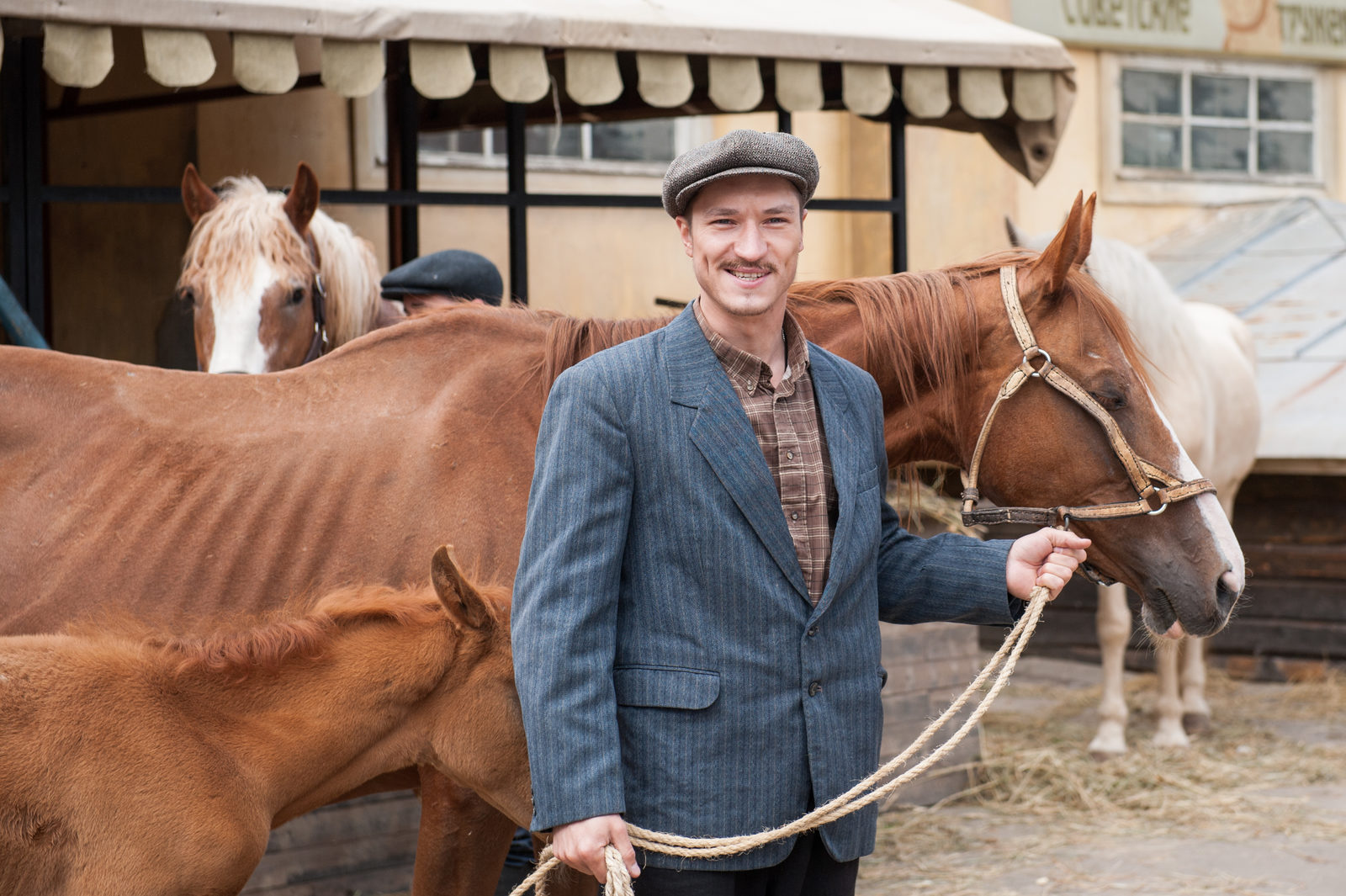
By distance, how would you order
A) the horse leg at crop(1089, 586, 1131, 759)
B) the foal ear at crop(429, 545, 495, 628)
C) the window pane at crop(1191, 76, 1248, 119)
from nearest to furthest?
Answer: the foal ear at crop(429, 545, 495, 628)
the horse leg at crop(1089, 586, 1131, 759)
the window pane at crop(1191, 76, 1248, 119)

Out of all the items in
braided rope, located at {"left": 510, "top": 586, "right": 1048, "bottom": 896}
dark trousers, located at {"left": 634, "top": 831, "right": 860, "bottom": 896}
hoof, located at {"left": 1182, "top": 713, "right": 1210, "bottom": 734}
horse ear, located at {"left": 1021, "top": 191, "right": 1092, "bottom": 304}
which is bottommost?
hoof, located at {"left": 1182, "top": 713, "right": 1210, "bottom": 734}

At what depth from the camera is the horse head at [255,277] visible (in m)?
3.72

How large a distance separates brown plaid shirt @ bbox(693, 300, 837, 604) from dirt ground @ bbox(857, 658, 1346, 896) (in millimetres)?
2667

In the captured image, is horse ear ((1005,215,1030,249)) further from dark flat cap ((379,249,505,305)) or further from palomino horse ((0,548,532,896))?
palomino horse ((0,548,532,896))

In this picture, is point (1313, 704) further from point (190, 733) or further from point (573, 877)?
point (190, 733)

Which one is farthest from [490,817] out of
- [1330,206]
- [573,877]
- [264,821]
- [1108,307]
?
[1330,206]

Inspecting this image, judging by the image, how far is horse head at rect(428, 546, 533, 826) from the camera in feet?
6.98

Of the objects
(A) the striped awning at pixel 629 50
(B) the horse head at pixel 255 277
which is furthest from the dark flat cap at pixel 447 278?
(A) the striped awning at pixel 629 50

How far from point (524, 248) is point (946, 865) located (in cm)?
258

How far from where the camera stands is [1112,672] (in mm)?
5941

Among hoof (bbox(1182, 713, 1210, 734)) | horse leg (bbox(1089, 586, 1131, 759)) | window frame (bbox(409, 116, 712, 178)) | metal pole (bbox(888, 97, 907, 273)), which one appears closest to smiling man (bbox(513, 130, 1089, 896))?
metal pole (bbox(888, 97, 907, 273))

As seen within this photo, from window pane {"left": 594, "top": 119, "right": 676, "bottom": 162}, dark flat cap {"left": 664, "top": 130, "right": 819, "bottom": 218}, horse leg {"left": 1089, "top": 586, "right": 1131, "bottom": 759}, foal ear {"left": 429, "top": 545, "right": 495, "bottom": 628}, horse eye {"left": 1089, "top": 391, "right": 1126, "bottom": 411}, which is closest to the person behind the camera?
dark flat cap {"left": 664, "top": 130, "right": 819, "bottom": 218}

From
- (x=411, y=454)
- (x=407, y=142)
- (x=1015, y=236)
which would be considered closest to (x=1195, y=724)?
(x=1015, y=236)

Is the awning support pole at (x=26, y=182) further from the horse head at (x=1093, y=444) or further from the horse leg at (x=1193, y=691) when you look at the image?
the horse leg at (x=1193, y=691)
